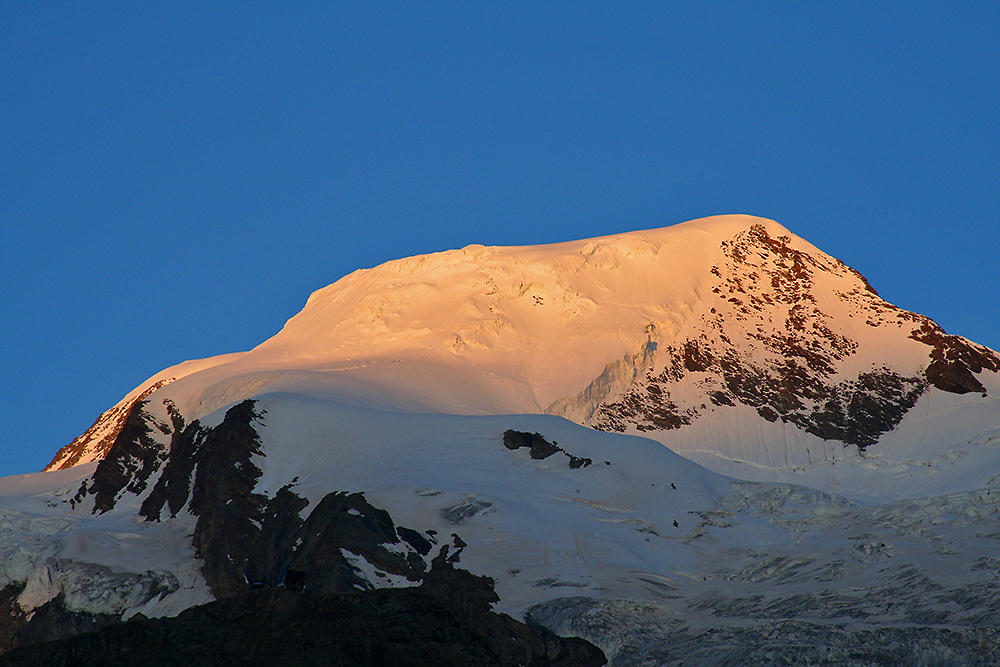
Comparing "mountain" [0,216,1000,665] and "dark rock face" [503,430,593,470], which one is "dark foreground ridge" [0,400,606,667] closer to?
"mountain" [0,216,1000,665]

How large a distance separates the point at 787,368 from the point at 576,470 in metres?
50.3

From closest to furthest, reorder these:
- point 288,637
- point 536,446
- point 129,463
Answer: point 288,637
point 536,446
point 129,463

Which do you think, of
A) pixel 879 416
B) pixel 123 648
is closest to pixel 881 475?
pixel 879 416

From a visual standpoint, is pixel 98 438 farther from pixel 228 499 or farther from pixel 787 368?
pixel 787 368

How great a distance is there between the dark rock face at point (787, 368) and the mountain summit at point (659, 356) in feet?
0.77

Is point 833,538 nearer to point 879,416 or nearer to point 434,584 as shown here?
point 434,584

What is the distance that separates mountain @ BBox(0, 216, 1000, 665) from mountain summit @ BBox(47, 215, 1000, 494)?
1.35 feet

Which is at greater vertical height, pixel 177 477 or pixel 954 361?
pixel 954 361

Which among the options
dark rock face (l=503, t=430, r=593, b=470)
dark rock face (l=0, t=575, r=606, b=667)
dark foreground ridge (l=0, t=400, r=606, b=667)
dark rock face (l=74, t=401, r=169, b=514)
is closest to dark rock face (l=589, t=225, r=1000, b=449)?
dark rock face (l=503, t=430, r=593, b=470)

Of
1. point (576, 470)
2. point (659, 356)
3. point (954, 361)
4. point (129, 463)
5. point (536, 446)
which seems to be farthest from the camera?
point (659, 356)

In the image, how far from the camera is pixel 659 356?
157750mm

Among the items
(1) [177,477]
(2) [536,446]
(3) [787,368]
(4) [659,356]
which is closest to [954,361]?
(3) [787,368]

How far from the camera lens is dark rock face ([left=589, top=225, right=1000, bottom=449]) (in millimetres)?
151250

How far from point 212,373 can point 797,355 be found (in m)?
70.1
